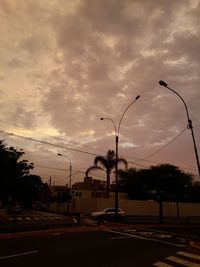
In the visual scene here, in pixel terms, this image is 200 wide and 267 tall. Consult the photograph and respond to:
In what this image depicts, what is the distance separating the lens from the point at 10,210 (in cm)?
6397

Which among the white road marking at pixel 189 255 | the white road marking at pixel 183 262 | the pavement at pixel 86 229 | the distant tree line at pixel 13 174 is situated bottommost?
the white road marking at pixel 183 262

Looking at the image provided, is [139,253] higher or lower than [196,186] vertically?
lower

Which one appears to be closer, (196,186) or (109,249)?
(109,249)

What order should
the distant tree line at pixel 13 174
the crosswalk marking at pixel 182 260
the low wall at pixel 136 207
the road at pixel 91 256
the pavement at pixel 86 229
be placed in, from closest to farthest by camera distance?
the road at pixel 91 256 < the crosswalk marking at pixel 182 260 < the pavement at pixel 86 229 < the distant tree line at pixel 13 174 < the low wall at pixel 136 207

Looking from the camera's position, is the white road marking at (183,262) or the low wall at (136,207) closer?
the white road marking at (183,262)

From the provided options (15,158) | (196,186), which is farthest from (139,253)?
(196,186)

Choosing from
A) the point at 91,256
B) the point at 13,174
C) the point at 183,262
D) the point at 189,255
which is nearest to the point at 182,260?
the point at 183,262

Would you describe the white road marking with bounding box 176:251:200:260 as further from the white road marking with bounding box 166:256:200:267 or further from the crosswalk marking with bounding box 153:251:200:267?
the white road marking with bounding box 166:256:200:267

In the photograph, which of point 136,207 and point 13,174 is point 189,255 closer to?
point 13,174

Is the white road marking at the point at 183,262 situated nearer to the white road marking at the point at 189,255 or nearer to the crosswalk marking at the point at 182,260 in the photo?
the crosswalk marking at the point at 182,260

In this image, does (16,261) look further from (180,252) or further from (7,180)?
(7,180)

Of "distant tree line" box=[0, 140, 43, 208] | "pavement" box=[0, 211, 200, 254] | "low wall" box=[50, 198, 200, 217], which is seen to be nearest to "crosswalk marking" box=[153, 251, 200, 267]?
"pavement" box=[0, 211, 200, 254]

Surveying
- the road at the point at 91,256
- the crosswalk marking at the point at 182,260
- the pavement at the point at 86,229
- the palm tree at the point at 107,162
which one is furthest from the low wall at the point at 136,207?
the crosswalk marking at the point at 182,260

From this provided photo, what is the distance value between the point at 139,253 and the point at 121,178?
228ft
